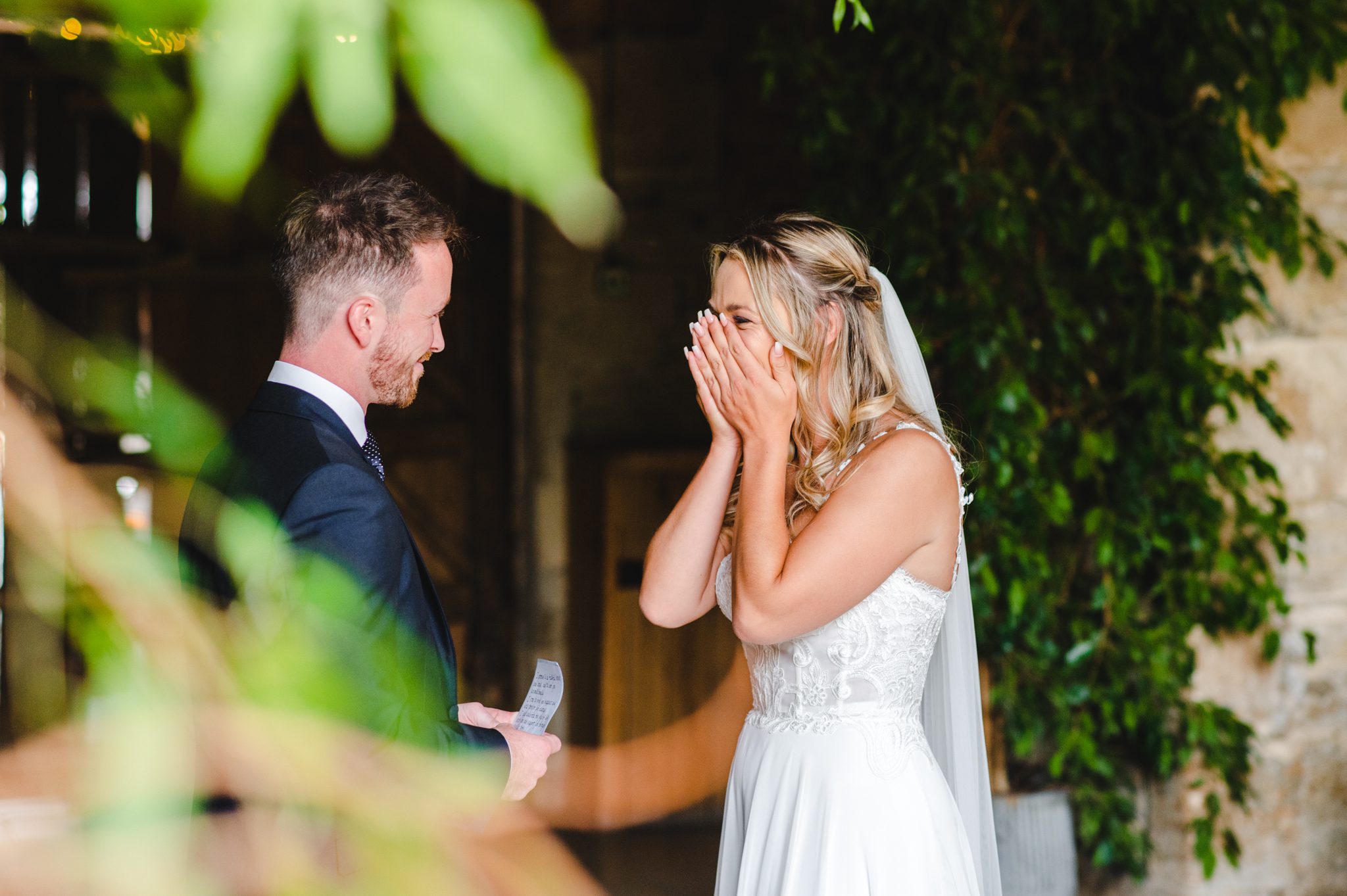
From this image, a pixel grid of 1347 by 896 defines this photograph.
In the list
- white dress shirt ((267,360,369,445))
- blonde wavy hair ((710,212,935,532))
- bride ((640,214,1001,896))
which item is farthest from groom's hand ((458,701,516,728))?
blonde wavy hair ((710,212,935,532))

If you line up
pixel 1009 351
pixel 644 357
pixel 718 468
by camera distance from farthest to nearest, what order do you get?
pixel 644 357
pixel 1009 351
pixel 718 468

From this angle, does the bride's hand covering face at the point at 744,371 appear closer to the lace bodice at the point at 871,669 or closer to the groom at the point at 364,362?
the lace bodice at the point at 871,669

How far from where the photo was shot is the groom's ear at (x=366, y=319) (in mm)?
1279

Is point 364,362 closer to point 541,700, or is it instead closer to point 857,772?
point 541,700

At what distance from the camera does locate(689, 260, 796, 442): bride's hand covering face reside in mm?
1530

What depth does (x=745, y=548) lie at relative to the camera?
60.2 inches

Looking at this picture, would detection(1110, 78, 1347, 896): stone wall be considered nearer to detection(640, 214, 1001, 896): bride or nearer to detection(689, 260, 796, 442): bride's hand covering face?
detection(640, 214, 1001, 896): bride

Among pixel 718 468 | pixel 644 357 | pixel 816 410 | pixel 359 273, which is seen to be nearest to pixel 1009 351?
pixel 816 410

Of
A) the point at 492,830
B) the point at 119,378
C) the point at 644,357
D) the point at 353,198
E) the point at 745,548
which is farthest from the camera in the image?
the point at 644,357

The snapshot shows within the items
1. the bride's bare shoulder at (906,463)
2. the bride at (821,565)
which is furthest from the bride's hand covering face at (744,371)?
the bride's bare shoulder at (906,463)

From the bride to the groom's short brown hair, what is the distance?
1.51 ft

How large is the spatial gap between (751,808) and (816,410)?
64 centimetres

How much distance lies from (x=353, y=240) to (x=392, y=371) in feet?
0.53

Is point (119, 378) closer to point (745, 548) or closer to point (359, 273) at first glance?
point (359, 273)
